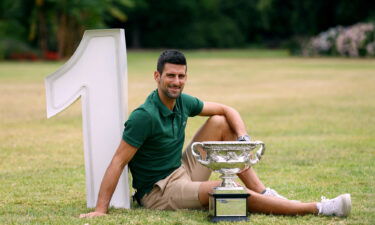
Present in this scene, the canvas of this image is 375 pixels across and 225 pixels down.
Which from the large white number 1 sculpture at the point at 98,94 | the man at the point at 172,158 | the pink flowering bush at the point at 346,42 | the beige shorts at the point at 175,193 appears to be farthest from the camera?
the pink flowering bush at the point at 346,42

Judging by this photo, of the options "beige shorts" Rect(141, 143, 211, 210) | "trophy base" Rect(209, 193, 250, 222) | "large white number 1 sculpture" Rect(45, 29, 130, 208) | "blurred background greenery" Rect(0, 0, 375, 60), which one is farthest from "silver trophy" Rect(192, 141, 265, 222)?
"blurred background greenery" Rect(0, 0, 375, 60)

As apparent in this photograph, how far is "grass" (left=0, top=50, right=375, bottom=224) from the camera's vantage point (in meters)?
5.75

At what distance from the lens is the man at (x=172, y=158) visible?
5.48m

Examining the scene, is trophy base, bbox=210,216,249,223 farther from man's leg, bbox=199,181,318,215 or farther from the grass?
man's leg, bbox=199,181,318,215

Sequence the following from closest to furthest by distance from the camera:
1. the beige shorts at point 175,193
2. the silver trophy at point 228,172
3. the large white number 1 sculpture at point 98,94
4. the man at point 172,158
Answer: the silver trophy at point 228,172
the man at point 172,158
the beige shorts at point 175,193
the large white number 1 sculpture at point 98,94

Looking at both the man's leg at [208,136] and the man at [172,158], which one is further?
the man's leg at [208,136]

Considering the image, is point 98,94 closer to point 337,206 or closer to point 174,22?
point 337,206

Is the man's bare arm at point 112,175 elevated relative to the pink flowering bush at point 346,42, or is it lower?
elevated

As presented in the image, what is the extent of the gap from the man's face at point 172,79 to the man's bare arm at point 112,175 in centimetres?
47

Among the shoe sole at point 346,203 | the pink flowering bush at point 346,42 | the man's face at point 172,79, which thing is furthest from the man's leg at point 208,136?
the pink flowering bush at point 346,42

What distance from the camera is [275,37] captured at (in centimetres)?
6581

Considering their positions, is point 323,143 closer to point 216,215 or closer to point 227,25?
point 216,215

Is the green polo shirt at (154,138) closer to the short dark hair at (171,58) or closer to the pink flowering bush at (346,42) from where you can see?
the short dark hair at (171,58)

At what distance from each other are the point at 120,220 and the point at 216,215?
0.66m
